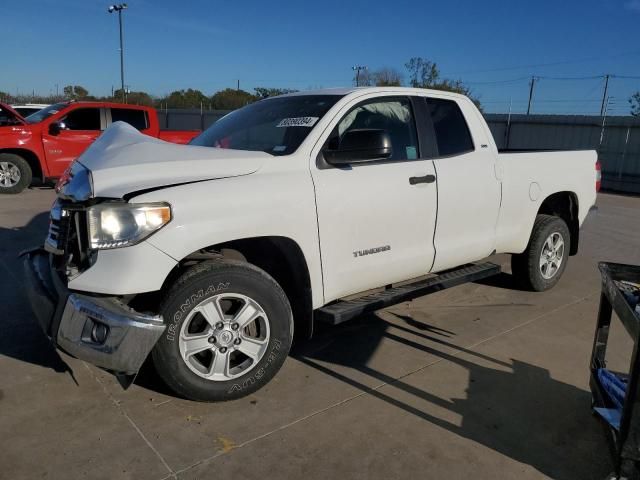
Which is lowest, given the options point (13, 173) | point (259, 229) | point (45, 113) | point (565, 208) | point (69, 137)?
point (13, 173)

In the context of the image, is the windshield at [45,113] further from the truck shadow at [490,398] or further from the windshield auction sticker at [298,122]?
the truck shadow at [490,398]

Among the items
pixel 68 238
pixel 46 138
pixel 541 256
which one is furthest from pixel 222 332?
pixel 46 138

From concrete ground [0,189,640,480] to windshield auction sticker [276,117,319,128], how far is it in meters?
1.60

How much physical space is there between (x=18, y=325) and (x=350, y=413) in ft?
9.02

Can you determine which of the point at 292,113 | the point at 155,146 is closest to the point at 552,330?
the point at 292,113

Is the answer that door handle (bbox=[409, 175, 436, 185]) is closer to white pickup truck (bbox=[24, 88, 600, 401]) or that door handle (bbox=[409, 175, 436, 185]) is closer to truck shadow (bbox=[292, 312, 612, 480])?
white pickup truck (bbox=[24, 88, 600, 401])

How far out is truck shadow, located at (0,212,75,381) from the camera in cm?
375

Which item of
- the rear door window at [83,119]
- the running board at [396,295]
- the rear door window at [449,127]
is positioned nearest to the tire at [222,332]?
the running board at [396,295]

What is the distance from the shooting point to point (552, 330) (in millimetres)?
4504

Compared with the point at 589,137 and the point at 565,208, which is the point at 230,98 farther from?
the point at 565,208

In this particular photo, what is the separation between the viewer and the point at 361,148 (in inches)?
136

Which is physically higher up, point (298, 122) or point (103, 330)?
point (298, 122)

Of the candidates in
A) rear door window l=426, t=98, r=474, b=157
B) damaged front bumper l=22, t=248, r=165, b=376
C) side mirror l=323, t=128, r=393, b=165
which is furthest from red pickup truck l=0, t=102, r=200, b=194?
damaged front bumper l=22, t=248, r=165, b=376

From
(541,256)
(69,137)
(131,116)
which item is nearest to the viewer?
(541,256)
